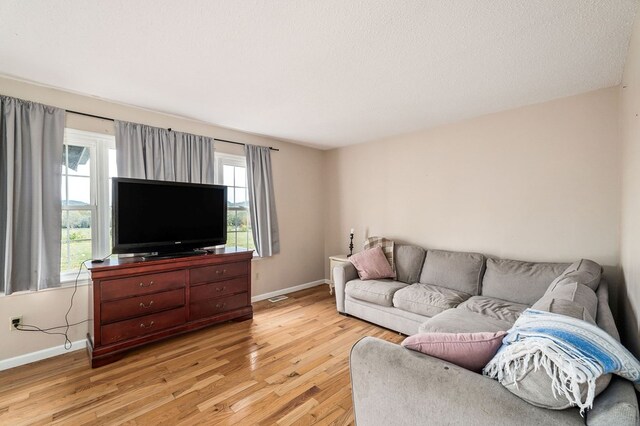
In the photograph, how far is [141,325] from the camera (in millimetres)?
2572

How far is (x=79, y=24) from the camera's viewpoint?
1647mm

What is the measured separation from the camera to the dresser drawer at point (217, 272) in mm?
2934

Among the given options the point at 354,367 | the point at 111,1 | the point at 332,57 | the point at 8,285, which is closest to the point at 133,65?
the point at 111,1

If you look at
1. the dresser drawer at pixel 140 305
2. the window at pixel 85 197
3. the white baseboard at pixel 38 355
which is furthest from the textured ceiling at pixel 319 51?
the white baseboard at pixel 38 355

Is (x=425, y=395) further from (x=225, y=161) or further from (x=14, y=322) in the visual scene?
(x=225, y=161)

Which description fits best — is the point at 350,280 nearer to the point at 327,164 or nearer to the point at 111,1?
the point at 327,164

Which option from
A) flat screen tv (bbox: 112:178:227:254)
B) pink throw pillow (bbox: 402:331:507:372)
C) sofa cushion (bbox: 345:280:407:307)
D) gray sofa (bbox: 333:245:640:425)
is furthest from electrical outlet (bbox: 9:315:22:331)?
pink throw pillow (bbox: 402:331:507:372)

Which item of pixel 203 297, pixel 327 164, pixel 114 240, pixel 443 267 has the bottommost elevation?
pixel 203 297

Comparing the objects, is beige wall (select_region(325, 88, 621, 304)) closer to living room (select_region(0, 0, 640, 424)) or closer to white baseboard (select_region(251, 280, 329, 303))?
living room (select_region(0, 0, 640, 424))

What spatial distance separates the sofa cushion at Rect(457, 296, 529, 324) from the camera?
7.52 feet

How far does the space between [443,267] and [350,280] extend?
3.66 ft

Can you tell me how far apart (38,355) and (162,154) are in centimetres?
215

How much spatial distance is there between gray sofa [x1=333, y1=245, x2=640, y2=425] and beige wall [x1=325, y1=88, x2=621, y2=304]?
0.31 m

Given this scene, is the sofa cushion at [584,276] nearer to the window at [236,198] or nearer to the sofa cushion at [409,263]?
the sofa cushion at [409,263]
